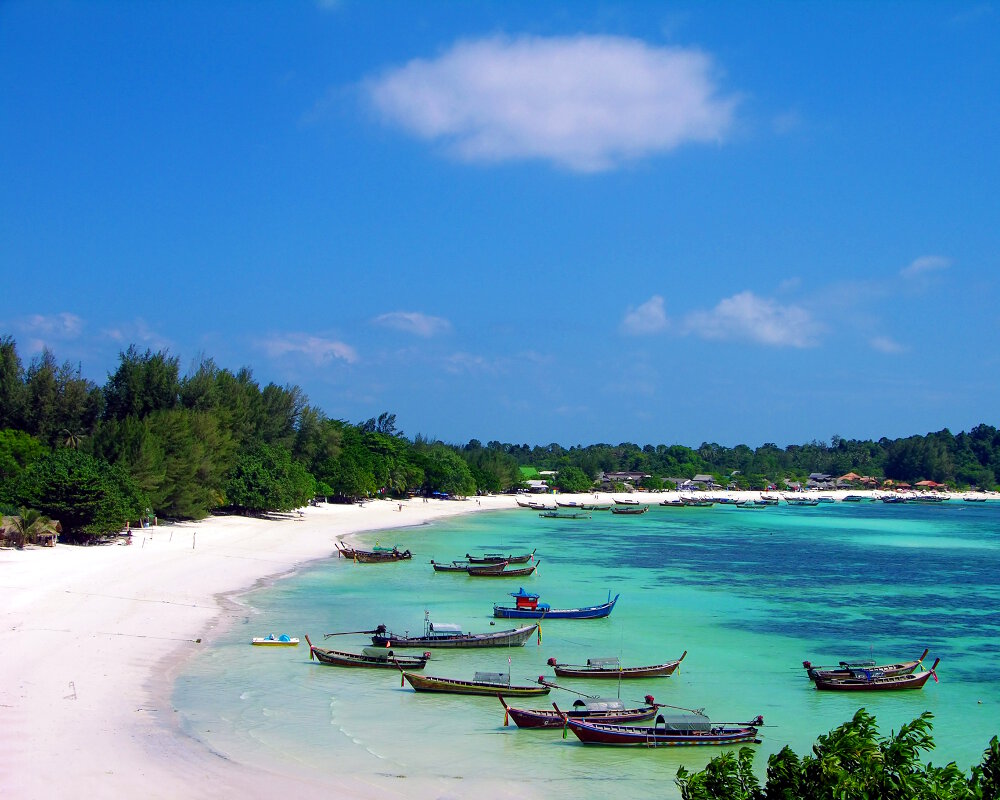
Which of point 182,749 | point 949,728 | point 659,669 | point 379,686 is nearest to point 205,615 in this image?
point 379,686

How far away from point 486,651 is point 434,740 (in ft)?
26.0

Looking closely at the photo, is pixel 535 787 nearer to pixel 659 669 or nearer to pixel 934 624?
pixel 659 669

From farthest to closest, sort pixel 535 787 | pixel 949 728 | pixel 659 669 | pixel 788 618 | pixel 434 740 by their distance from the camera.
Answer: pixel 788 618
pixel 659 669
pixel 949 728
pixel 434 740
pixel 535 787

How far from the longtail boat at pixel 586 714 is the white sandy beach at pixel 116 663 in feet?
14.3

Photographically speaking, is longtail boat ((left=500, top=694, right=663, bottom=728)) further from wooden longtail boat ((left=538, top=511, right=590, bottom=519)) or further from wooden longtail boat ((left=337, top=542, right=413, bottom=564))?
wooden longtail boat ((left=538, top=511, right=590, bottom=519))

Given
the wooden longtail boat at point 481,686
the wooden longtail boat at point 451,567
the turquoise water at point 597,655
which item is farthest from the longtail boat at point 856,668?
the wooden longtail boat at point 451,567

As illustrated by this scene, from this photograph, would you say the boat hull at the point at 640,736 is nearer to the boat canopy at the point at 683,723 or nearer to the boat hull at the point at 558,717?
the boat canopy at the point at 683,723

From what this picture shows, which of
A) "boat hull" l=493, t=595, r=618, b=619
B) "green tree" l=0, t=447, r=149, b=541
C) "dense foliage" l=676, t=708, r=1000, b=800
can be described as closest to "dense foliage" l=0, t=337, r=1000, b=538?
"green tree" l=0, t=447, r=149, b=541

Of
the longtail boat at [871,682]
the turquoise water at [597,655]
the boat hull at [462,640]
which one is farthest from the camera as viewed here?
the boat hull at [462,640]

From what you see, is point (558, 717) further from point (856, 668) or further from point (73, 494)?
point (73, 494)

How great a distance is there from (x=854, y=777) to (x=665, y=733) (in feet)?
33.2

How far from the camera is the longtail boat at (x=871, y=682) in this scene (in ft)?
72.0

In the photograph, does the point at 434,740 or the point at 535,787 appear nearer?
the point at 535,787

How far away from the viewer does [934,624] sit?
1312 inches
